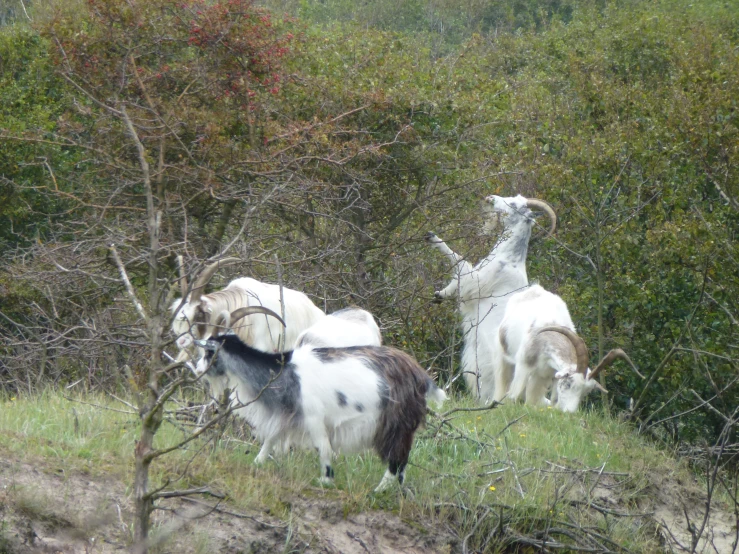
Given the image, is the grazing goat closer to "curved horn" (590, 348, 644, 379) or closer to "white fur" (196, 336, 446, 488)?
"curved horn" (590, 348, 644, 379)

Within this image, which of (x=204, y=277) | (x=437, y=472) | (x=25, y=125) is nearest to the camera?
(x=437, y=472)

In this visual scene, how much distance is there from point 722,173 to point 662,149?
198 centimetres

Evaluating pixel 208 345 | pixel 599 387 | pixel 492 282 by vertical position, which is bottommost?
pixel 599 387

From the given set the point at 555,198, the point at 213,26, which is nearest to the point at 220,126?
the point at 213,26

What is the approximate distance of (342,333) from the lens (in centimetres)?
821

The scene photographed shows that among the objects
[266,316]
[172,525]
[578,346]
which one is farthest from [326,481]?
[578,346]

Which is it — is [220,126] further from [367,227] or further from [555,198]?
[555,198]

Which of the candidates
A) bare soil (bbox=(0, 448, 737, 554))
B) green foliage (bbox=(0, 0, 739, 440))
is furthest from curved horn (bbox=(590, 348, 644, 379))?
bare soil (bbox=(0, 448, 737, 554))

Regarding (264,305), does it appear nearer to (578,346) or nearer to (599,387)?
(578,346)

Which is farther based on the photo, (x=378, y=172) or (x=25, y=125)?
(x=25, y=125)

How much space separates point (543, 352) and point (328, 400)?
15.3 feet

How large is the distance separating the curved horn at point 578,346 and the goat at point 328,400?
402 cm

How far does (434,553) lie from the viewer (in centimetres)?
679

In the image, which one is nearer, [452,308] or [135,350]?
[135,350]
